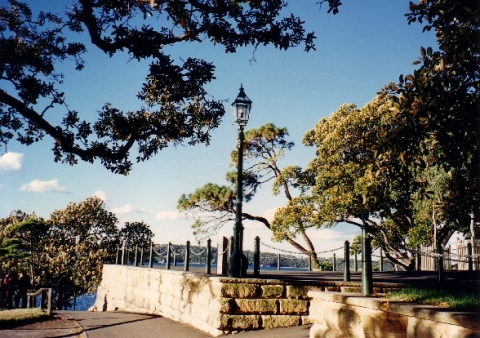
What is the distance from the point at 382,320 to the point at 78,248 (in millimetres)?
36222

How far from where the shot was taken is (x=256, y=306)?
263 inches

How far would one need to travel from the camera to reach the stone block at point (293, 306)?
268 inches

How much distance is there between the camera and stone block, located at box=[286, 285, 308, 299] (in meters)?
6.90

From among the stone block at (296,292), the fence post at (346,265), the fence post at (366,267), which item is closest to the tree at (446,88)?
the fence post at (366,267)

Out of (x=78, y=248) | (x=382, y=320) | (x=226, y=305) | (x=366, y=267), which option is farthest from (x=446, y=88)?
(x=78, y=248)

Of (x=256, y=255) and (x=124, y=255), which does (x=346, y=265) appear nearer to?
(x=256, y=255)

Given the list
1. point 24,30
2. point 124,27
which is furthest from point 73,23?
point 124,27

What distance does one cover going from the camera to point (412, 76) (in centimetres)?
509

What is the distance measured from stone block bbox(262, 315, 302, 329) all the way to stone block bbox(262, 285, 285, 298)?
0.35 metres

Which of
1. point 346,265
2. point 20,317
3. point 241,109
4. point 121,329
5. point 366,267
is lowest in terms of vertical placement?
point 20,317

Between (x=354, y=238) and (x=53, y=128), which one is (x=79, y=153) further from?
(x=354, y=238)

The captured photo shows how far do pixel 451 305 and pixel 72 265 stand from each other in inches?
1478

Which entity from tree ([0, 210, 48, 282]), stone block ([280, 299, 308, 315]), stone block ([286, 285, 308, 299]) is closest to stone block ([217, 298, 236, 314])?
stone block ([280, 299, 308, 315])

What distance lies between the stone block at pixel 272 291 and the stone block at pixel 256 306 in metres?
0.08
